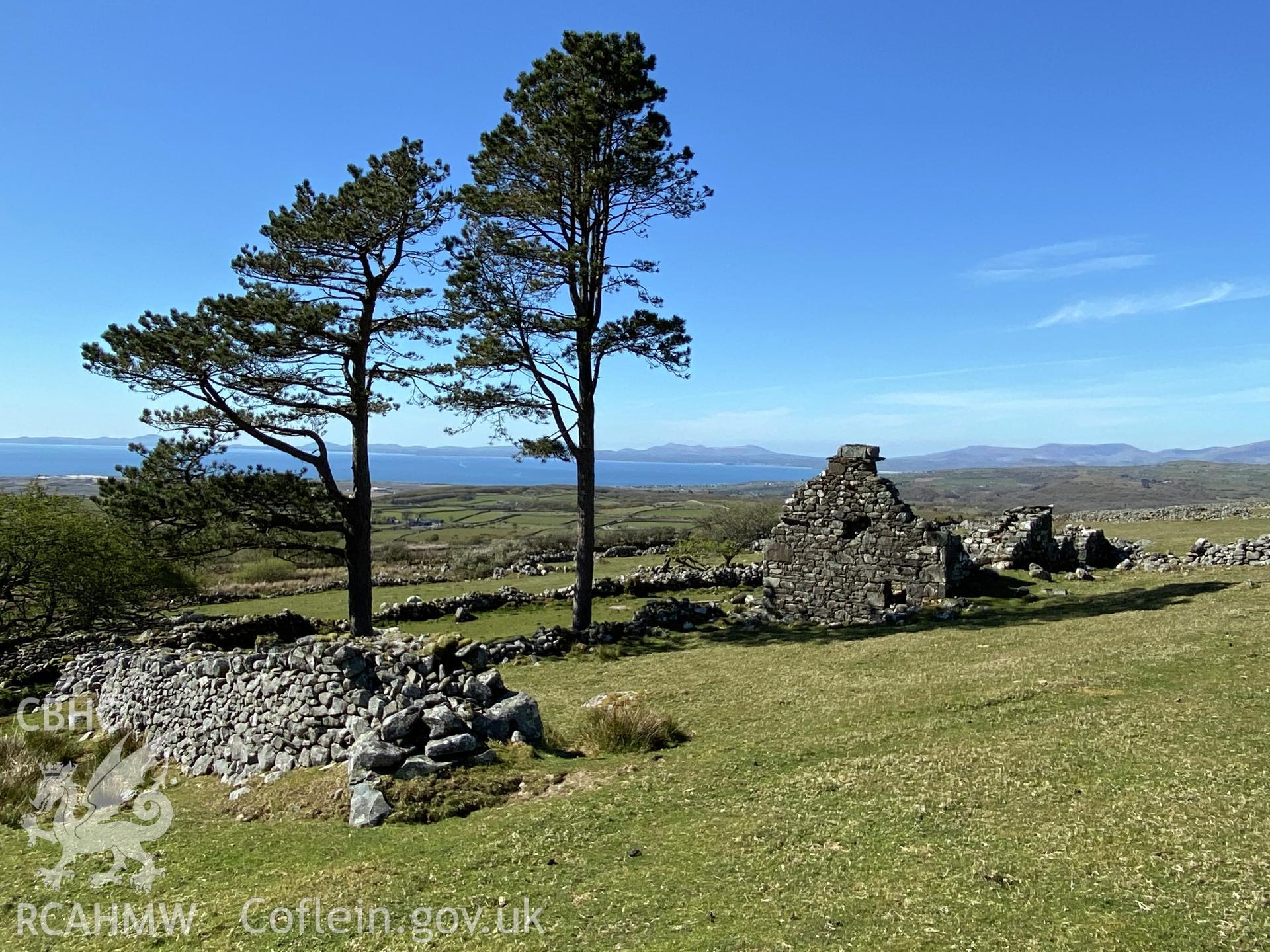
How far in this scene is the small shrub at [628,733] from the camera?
845cm

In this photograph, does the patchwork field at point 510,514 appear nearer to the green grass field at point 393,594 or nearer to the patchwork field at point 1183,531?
the green grass field at point 393,594

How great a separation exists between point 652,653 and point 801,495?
20.8ft

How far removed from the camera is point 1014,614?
15516 mm

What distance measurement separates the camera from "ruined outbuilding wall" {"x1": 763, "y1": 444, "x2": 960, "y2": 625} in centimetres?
1759

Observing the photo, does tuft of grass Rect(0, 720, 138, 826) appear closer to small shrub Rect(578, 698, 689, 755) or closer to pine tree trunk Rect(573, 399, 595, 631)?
small shrub Rect(578, 698, 689, 755)

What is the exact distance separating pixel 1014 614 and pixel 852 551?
4064 millimetres

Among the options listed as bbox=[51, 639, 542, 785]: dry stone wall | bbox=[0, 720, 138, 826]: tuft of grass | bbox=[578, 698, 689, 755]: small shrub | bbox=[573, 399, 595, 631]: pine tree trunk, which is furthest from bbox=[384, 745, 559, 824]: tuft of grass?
bbox=[573, 399, 595, 631]: pine tree trunk

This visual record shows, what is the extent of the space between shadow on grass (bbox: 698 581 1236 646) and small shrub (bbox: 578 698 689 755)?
686 cm

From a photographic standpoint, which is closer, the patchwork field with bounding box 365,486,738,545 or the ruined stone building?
the ruined stone building

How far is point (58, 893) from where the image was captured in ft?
20.2

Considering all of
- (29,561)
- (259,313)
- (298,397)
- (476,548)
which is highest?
(259,313)

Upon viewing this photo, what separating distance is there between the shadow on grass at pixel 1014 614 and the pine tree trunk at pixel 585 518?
318cm

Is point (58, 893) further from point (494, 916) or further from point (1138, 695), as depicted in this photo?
point (1138, 695)

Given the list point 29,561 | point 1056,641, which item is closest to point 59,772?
point 29,561
